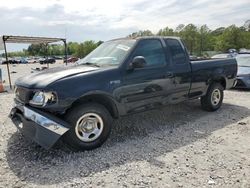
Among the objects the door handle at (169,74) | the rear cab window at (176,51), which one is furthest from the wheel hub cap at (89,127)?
the rear cab window at (176,51)

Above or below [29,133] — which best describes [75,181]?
below

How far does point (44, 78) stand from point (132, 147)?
1.84 meters

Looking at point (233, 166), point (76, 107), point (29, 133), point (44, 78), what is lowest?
point (233, 166)

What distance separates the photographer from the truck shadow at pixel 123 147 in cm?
362

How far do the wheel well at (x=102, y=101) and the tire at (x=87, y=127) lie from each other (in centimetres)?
10

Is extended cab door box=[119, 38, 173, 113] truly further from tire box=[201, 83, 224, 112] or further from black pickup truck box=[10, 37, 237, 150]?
tire box=[201, 83, 224, 112]

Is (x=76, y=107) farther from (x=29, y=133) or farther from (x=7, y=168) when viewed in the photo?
(x=7, y=168)

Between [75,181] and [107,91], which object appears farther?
[107,91]

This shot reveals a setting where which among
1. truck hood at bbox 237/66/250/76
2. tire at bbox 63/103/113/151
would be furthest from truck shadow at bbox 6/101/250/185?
truck hood at bbox 237/66/250/76

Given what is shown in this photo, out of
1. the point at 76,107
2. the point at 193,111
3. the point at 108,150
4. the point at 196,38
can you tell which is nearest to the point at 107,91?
the point at 76,107

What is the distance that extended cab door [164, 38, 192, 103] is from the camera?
5.42 meters

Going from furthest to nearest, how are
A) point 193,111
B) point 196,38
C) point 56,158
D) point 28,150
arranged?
point 196,38, point 193,111, point 28,150, point 56,158

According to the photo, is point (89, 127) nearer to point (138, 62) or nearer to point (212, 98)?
point (138, 62)

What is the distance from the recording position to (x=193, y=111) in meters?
6.79
